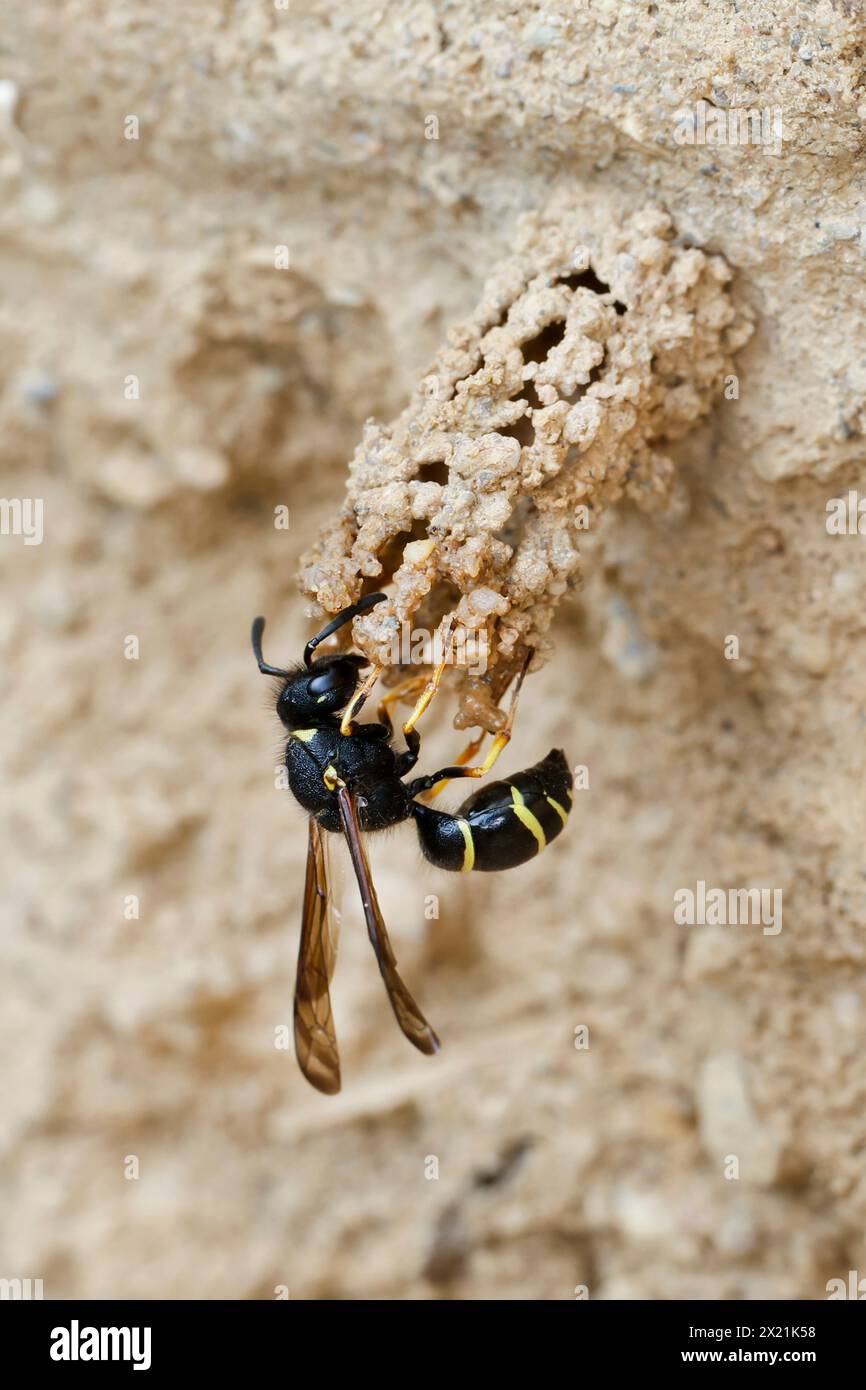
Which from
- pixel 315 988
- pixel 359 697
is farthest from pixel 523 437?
pixel 315 988

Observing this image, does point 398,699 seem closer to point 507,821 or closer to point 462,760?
point 462,760

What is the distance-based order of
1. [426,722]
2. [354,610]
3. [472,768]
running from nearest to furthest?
[354,610]
[472,768]
[426,722]

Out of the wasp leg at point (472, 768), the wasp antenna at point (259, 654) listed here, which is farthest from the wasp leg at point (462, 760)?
the wasp antenna at point (259, 654)

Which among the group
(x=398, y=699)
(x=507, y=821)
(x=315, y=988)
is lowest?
(x=315, y=988)

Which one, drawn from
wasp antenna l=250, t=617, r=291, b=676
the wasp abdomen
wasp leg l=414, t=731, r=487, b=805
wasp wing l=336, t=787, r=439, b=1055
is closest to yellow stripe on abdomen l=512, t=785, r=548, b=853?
the wasp abdomen

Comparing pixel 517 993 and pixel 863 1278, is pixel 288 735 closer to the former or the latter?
pixel 517 993

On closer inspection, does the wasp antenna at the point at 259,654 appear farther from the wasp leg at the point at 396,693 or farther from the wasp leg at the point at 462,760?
the wasp leg at the point at 462,760
